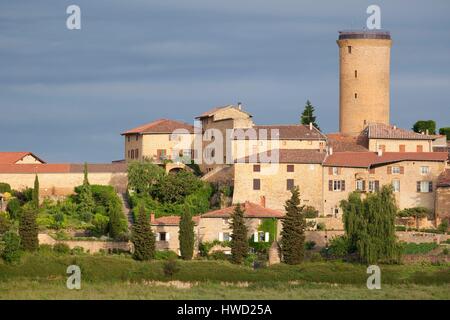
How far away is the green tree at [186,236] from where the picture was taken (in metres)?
80.3

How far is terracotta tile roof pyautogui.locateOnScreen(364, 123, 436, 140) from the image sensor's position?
9338 centimetres

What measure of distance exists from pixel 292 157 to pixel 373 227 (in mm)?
7698

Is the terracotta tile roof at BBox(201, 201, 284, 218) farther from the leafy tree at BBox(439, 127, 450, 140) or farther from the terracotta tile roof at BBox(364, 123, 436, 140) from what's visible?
the leafy tree at BBox(439, 127, 450, 140)

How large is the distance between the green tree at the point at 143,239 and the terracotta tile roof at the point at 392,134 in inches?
642

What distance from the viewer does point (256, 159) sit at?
286 feet

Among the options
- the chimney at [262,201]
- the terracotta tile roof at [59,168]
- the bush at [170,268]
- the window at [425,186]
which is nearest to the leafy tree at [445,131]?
the window at [425,186]

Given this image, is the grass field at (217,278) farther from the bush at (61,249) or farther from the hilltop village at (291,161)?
the hilltop village at (291,161)

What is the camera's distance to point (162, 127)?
95.4 meters

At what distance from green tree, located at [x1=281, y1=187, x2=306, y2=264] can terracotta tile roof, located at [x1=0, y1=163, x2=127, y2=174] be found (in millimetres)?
12755
